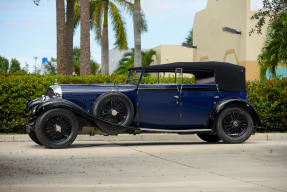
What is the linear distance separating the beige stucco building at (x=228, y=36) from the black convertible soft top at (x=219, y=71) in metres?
23.8

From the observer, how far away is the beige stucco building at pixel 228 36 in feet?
115

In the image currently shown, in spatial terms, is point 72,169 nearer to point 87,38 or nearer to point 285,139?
point 285,139

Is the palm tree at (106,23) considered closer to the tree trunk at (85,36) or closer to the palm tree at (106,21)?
the palm tree at (106,21)

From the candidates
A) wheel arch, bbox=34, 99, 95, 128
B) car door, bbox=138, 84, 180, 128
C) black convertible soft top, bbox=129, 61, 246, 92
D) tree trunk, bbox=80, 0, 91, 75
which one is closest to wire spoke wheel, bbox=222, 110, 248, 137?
black convertible soft top, bbox=129, 61, 246, 92

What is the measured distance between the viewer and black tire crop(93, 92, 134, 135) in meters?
10.3

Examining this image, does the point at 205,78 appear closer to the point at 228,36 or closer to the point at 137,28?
the point at 137,28

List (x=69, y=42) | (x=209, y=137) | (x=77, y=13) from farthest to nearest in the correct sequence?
(x=77, y=13), (x=69, y=42), (x=209, y=137)

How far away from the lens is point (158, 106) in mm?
10781

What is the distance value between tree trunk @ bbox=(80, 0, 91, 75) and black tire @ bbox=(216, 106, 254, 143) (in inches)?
426

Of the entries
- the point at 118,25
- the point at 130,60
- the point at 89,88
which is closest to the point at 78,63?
the point at 130,60

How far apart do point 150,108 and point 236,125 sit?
7.32ft

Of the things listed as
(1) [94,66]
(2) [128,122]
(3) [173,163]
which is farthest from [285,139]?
(1) [94,66]

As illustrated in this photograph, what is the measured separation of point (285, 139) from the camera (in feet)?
44.3

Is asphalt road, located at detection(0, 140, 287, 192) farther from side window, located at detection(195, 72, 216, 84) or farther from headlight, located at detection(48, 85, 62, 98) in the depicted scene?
side window, located at detection(195, 72, 216, 84)
